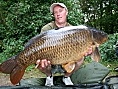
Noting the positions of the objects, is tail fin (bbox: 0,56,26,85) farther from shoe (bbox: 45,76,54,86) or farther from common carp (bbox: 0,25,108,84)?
shoe (bbox: 45,76,54,86)

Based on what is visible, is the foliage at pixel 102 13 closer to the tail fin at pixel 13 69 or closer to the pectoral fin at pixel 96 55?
the pectoral fin at pixel 96 55

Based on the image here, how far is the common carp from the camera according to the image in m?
2.86

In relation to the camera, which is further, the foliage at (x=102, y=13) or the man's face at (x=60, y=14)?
the foliage at (x=102, y=13)

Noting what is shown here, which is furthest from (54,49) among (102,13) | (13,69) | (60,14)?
(102,13)

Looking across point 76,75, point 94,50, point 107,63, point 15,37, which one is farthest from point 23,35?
point 94,50

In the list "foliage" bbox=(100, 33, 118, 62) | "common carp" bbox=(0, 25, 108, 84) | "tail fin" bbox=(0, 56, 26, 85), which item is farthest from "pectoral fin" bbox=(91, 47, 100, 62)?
"foliage" bbox=(100, 33, 118, 62)

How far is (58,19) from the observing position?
345cm

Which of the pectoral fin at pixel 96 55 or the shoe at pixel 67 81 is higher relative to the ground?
the pectoral fin at pixel 96 55

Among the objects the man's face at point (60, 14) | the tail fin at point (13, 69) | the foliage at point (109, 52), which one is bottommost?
the foliage at point (109, 52)

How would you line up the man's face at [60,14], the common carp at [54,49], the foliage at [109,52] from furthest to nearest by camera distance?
the foliage at [109,52]
the man's face at [60,14]
the common carp at [54,49]

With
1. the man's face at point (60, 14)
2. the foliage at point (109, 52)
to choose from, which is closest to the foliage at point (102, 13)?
the foliage at point (109, 52)

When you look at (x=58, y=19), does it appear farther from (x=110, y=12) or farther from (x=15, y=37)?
(x=110, y=12)

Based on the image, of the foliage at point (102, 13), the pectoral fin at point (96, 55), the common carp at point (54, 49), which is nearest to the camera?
the common carp at point (54, 49)

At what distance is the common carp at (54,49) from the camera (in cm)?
286
